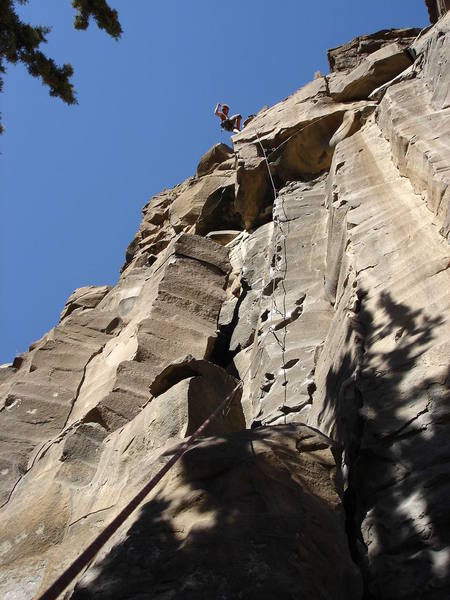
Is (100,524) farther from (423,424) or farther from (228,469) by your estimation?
(423,424)

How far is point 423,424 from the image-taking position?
Result: 411 centimetres

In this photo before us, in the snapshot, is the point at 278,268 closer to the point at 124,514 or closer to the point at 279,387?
the point at 279,387

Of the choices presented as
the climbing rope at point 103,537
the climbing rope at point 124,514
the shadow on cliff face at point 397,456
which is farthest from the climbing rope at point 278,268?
the climbing rope at point 103,537

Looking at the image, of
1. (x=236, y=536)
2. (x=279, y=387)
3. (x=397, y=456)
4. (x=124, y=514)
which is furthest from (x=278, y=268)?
(x=236, y=536)

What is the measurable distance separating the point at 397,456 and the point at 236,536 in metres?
1.22

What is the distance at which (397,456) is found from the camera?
4.07 metres

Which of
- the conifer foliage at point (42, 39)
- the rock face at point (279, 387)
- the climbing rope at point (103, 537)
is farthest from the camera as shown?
the conifer foliage at point (42, 39)

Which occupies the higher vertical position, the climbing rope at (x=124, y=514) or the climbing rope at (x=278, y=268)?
the climbing rope at (x=278, y=268)

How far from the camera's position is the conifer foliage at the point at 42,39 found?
7039mm

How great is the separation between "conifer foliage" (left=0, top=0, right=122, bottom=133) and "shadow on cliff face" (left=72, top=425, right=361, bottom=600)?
15.7 feet

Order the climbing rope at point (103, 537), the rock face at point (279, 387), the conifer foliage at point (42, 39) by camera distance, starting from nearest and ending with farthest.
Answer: the climbing rope at point (103, 537), the rock face at point (279, 387), the conifer foliage at point (42, 39)

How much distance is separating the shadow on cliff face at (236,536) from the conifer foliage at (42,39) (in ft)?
15.7

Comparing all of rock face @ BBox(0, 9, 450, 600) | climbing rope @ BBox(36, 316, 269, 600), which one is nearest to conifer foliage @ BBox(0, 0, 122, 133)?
rock face @ BBox(0, 9, 450, 600)

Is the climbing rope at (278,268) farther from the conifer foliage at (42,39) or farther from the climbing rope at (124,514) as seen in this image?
the conifer foliage at (42,39)
